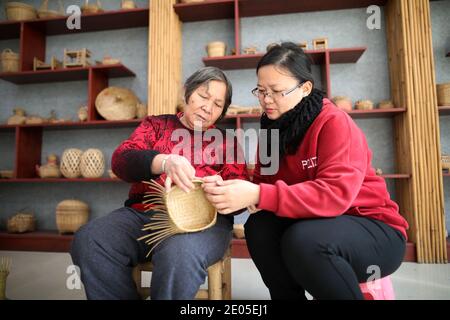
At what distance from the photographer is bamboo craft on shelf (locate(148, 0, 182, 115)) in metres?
2.81

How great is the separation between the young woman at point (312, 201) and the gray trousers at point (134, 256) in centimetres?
15

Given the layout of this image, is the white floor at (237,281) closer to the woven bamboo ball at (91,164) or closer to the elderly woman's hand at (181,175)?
the woven bamboo ball at (91,164)

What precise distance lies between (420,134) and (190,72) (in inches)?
87.7

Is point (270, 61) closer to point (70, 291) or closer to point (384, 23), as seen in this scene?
point (70, 291)

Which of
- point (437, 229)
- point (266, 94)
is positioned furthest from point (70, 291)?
point (437, 229)

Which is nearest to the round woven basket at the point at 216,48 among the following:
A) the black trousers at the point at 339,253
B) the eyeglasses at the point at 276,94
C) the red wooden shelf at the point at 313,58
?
the red wooden shelf at the point at 313,58

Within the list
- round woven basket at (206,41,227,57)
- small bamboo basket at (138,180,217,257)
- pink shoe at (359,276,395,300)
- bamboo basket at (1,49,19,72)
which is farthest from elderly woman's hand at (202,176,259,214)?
bamboo basket at (1,49,19,72)

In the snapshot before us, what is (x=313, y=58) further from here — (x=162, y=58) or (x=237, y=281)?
(x=237, y=281)

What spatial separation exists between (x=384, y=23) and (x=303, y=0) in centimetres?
85

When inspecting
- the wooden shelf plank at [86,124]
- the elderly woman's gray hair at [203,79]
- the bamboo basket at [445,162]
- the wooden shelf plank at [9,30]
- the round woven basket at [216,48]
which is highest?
the wooden shelf plank at [9,30]

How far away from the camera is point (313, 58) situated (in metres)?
2.75

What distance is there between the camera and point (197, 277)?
35.0 inches

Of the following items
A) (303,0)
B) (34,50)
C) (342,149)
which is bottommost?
(342,149)

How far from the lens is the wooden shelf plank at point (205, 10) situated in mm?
2806
